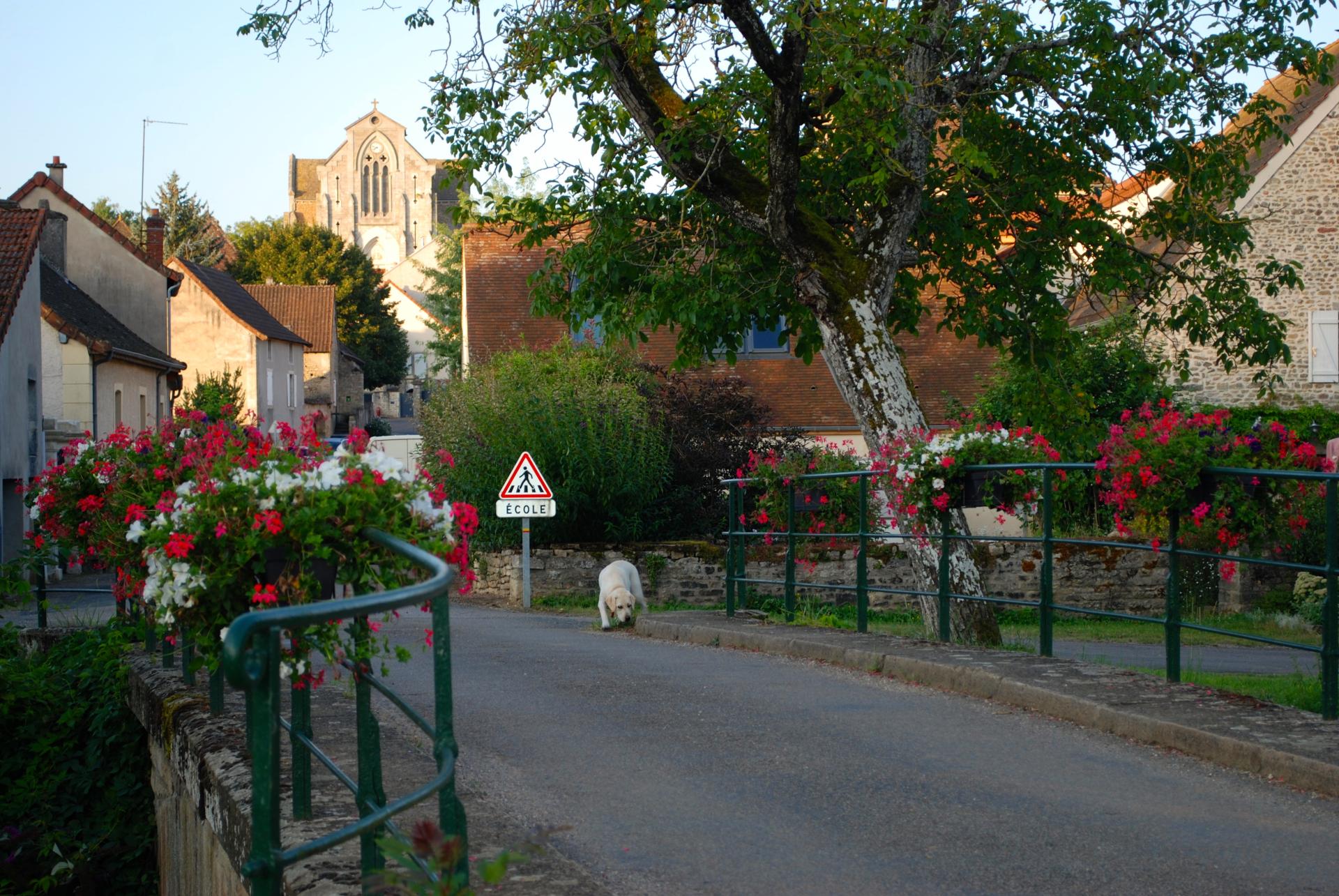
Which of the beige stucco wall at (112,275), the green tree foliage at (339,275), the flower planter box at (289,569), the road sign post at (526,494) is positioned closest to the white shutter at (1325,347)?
the road sign post at (526,494)

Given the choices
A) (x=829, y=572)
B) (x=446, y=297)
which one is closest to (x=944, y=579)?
(x=829, y=572)

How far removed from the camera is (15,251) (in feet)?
84.0

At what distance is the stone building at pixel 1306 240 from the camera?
27641 millimetres

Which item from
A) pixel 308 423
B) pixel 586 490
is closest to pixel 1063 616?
pixel 586 490

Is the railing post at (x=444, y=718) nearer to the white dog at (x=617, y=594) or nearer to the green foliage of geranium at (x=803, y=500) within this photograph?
the green foliage of geranium at (x=803, y=500)

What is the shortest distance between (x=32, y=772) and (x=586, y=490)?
13.6 meters

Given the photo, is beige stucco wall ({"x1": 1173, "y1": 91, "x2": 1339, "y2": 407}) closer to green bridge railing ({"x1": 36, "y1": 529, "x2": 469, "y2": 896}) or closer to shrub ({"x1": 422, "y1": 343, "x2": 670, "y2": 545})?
shrub ({"x1": 422, "y1": 343, "x2": 670, "y2": 545})

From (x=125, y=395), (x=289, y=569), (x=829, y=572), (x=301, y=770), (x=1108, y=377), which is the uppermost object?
(x=125, y=395)

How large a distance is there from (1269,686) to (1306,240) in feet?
71.5

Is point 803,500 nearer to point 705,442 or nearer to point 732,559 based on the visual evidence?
point 732,559

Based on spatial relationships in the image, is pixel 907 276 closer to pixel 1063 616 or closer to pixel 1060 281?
pixel 1060 281

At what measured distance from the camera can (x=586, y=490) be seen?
74.7 feet

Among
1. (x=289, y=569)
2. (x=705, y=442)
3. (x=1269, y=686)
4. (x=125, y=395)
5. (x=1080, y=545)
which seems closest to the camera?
(x=289, y=569)

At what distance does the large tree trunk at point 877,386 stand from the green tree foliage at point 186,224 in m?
73.7
